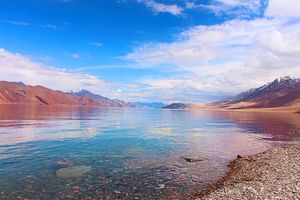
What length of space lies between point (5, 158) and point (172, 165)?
56.9 ft

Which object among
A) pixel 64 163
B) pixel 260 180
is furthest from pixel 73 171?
pixel 260 180

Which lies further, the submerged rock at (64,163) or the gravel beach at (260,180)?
the submerged rock at (64,163)

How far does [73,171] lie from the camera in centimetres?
2406

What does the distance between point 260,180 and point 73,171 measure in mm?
15420

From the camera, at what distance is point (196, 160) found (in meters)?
29.1

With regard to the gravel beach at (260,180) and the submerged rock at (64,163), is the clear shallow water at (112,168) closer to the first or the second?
the submerged rock at (64,163)

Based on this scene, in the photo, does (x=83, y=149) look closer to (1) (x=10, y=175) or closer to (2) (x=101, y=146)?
(2) (x=101, y=146)

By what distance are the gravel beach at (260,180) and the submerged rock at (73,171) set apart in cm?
1079

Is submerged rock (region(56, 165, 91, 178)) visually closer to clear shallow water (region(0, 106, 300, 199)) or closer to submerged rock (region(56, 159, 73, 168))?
clear shallow water (region(0, 106, 300, 199))

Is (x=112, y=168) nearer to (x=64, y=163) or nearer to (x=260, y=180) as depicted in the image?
(x=64, y=163)

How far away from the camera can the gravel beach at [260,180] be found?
1599 cm

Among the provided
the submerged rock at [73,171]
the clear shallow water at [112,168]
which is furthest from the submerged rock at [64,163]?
the submerged rock at [73,171]

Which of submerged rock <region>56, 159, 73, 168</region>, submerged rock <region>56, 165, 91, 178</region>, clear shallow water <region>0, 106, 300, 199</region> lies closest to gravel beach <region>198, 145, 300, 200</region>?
clear shallow water <region>0, 106, 300, 199</region>

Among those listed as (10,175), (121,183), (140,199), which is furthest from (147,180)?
(10,175)
